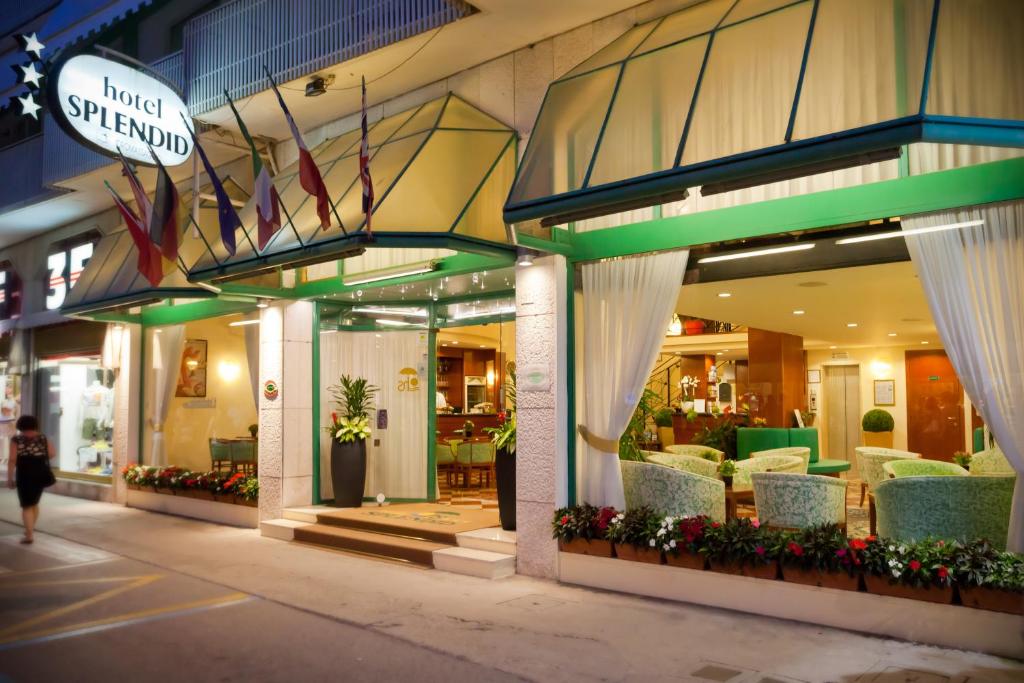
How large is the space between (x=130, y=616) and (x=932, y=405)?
15.0m

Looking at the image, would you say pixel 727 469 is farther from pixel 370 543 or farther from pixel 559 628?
pixel 370 543

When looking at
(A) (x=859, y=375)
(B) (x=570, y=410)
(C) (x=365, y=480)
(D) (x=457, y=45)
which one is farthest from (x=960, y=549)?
(A) (x=859, y=375)

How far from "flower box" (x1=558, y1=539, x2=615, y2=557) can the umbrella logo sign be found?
14.4 feet

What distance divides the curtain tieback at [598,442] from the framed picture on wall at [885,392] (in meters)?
11.5

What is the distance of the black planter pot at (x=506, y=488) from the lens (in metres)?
8.73

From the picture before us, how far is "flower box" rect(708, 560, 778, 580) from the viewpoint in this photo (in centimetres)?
625

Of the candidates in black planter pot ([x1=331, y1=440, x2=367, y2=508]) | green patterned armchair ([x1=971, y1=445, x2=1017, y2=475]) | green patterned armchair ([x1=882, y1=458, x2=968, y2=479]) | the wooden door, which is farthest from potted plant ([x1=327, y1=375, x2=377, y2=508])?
the wooden door

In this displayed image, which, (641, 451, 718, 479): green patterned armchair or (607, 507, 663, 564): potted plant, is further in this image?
(641, 451, 718, 479): green patterned armchair

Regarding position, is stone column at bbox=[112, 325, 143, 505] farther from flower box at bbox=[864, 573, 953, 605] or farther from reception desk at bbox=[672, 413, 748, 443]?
flower box at bbox=[864, 573, 953, 605]

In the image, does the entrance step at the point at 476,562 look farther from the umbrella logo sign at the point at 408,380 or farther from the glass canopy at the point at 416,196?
the umbrella logo sign at the point at 408,380

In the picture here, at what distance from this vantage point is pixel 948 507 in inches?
233

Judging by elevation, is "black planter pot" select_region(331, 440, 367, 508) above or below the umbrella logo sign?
below

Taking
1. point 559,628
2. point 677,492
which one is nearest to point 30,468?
point 559,628

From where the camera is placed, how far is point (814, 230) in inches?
263
